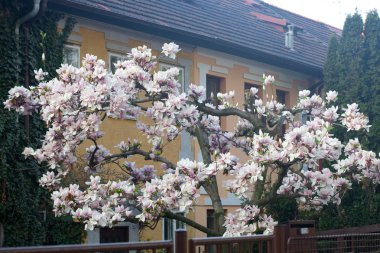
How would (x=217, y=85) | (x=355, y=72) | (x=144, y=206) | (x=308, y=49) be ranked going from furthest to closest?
(x=308, y=49), (x=217, y=85), (x=355, y=72), (x=144, y=206)

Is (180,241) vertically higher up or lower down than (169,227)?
lower down

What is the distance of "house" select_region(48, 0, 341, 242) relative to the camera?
1468 cm

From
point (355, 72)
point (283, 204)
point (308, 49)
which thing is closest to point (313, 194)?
point (283, 204)

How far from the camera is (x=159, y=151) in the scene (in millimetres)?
9906

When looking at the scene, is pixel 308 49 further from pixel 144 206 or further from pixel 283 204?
pixel 144 206

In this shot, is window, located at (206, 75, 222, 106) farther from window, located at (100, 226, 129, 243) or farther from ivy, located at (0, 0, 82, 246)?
ivy, located at (0, 0, 82, 246)

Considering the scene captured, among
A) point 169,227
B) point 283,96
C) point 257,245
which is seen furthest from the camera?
point 283,96

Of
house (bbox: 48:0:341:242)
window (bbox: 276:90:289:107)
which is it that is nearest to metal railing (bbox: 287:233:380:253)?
house (bbox: 48:0:341:242)

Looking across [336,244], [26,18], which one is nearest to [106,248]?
[336,244]

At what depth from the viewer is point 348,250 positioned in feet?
23.3

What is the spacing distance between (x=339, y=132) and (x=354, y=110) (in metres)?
5.91

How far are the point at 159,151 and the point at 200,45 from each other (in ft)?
24.4

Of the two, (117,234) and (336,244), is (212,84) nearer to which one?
(117,234)

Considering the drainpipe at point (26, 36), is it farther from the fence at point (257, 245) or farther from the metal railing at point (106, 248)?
the metal railing at point (106, 248)
